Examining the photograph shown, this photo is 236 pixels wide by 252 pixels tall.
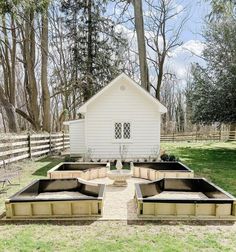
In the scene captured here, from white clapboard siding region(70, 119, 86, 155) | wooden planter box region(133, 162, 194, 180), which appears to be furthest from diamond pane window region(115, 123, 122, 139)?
wooden planter box region(133, 162, 194, 180)

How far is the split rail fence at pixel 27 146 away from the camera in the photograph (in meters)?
11.3

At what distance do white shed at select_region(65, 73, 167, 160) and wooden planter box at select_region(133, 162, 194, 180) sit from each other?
308 centimetres

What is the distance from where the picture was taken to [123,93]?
13.2m

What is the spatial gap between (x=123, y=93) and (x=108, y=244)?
9602 millimetres

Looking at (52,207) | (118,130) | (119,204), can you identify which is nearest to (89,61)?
(118,130)

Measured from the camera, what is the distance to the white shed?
13.2 meters

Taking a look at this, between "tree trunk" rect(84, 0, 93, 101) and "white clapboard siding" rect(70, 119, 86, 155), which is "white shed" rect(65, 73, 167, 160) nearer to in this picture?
"white clapboard siding" rect(70, 119, 86, 155)

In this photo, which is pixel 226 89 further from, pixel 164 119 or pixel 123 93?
pixel 164 119

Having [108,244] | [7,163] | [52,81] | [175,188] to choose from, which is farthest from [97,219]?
[52,81]

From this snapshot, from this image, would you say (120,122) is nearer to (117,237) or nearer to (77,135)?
(77,135)

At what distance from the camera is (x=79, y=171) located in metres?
9.11

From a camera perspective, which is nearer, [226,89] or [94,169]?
[94,169]

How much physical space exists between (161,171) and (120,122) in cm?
479

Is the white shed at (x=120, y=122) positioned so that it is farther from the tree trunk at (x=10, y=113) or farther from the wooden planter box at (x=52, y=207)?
the wooden planter box at (x=52, y=207)
